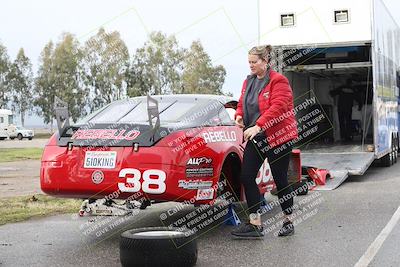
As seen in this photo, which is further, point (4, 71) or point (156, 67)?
point (4, 71)

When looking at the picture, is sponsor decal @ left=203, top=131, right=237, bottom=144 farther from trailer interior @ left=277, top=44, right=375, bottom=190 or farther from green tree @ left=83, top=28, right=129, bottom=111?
green tree @ left=83, top=28, right=129, bottom=111

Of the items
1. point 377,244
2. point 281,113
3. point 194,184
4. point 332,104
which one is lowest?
point 332,104

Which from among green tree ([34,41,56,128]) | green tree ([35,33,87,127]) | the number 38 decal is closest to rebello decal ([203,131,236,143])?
the number 38 decal

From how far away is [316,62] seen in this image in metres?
13.4

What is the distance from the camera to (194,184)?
5.63 m

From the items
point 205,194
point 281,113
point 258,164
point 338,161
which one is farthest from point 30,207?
point 338,161

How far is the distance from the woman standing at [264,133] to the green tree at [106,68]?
42943mm

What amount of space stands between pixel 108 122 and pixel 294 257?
2372 millimetres

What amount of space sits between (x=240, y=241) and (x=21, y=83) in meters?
72.1

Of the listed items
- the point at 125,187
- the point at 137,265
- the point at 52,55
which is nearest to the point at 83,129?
the point at 125,187

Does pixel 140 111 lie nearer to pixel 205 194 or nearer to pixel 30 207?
pixel 205 194

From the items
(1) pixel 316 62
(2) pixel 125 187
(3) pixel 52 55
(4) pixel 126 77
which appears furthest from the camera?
(3) pixel 52 55

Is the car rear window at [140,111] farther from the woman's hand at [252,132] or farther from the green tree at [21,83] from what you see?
the green tree at [21,83]

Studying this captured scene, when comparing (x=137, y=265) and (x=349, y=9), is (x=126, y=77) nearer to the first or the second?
(x=349, y=9)
